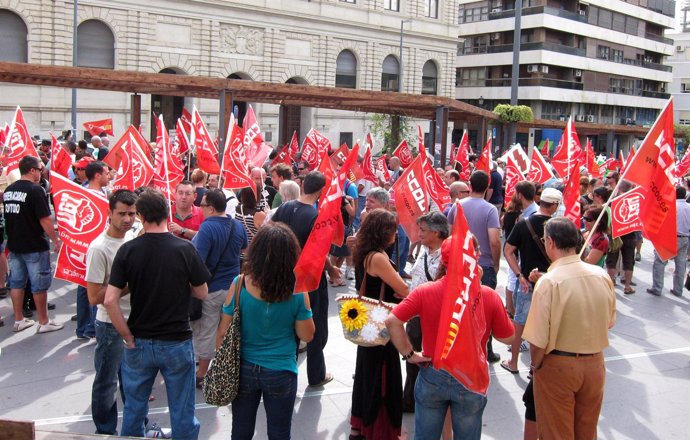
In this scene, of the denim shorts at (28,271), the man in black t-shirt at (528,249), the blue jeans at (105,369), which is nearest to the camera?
the blue jeans at (105,369)

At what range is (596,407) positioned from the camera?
4.21 meters

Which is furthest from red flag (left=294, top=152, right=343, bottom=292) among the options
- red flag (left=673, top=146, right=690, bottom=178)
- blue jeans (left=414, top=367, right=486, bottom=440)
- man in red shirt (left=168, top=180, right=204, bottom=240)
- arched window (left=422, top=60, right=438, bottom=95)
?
arched window (left=422, top=60, right=438, bottom=95)

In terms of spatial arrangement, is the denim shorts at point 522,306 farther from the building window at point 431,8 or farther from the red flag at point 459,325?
the building window at point 431,8

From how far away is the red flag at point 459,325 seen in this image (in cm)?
361

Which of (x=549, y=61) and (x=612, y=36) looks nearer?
(x=549, y=61)

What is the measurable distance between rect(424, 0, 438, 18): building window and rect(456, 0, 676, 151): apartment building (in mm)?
7033

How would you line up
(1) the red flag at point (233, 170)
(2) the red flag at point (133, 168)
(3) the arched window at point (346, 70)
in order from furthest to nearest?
(3) the arched window at point (346, 70) < (1) the red flag at point (233, 170) < (2) the red flag at point (133, 168)

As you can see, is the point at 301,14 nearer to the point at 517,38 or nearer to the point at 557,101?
the point at 517,38

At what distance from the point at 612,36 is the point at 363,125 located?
27.2 metres

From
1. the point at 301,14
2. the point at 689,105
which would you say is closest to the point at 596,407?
the point at 301,14

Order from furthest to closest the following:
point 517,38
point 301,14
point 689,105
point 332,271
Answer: point 689,105 → point 301,14 → point 517,38 → point 332,271

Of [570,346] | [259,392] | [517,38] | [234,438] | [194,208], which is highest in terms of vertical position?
[517,38]

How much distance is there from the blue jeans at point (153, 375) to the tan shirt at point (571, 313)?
216 cm

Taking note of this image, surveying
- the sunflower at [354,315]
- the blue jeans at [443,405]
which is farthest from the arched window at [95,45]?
the blue jeans at [443,405]
